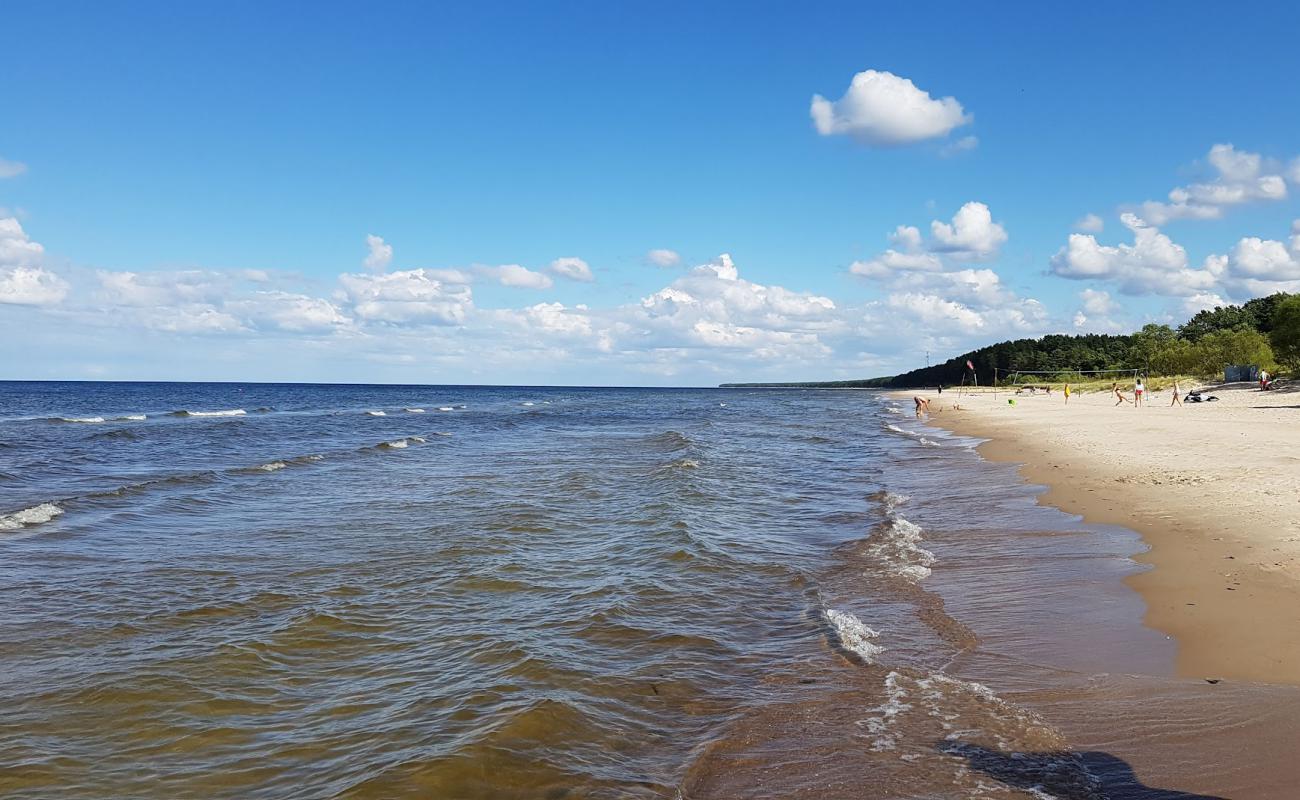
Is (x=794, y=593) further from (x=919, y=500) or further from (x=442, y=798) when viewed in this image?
(x=919, y=500)

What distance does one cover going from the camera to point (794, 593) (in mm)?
10547

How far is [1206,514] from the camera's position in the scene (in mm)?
12758

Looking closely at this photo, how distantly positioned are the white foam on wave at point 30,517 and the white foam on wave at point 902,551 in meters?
15.9

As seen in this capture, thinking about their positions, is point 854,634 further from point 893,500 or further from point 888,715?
point 893,500

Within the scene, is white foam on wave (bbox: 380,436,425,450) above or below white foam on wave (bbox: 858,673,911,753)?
above

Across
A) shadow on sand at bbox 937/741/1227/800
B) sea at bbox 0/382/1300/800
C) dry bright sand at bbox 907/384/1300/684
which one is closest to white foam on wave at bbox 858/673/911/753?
sea at bbox 0/382/1300/800

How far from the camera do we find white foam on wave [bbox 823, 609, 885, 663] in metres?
8.02

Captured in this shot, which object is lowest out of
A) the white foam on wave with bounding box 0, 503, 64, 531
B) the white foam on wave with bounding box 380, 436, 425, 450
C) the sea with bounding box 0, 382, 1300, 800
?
the sea with bounding box 0, 382, 1300, 800

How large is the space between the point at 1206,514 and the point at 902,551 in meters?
5.02

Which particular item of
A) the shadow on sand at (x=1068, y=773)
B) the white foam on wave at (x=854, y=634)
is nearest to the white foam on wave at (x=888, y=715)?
the shadow on sand at (x=1068, y=773)

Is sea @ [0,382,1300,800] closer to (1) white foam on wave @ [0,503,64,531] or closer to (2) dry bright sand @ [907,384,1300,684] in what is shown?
(1) white foam on wave @ [0,503,64,531]

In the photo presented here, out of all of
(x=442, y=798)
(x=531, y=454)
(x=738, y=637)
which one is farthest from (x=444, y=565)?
(x=531, y=454)

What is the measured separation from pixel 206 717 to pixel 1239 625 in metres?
9.56

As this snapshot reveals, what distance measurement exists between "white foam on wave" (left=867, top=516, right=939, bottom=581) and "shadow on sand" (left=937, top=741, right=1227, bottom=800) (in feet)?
17.6
